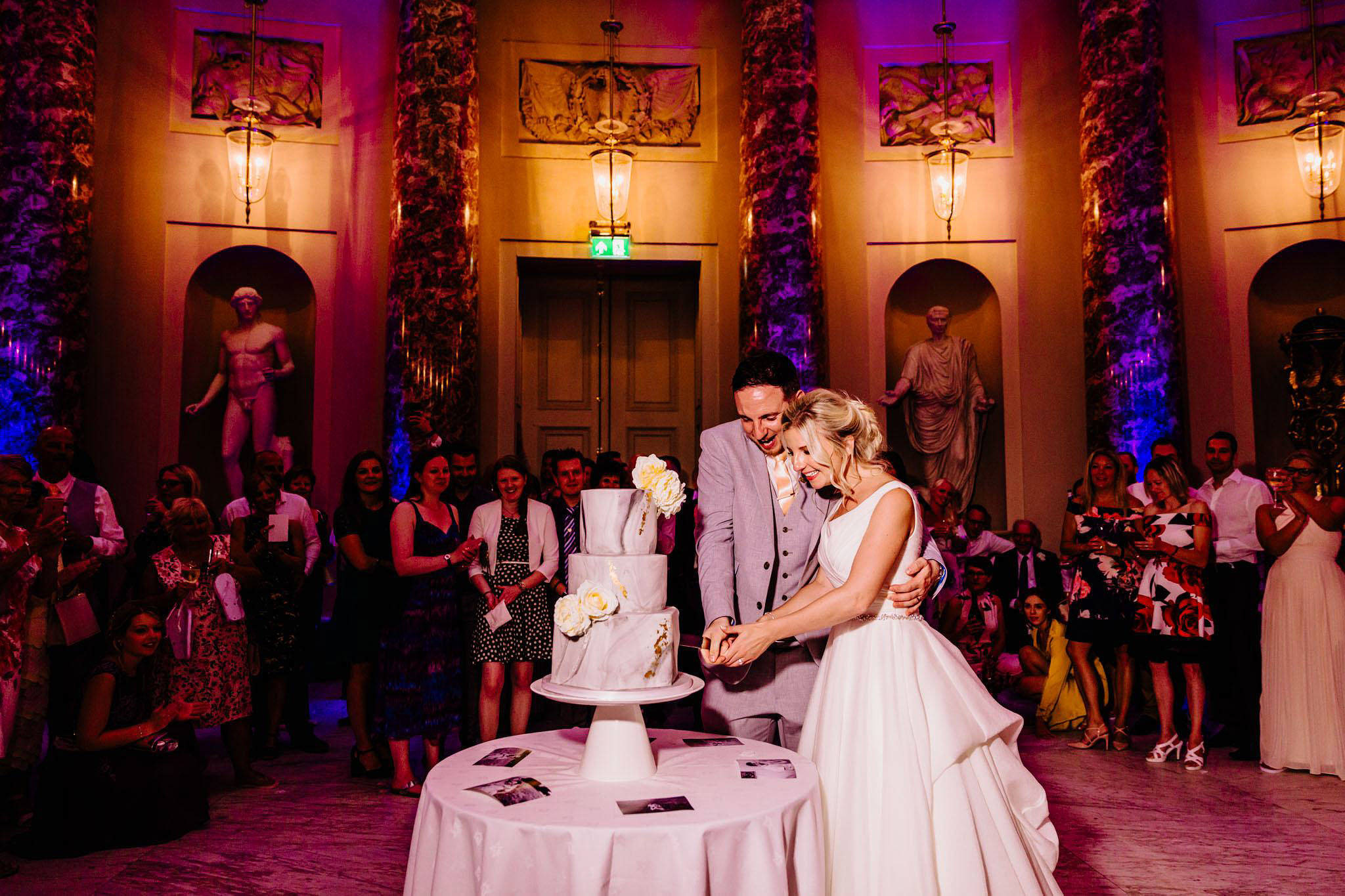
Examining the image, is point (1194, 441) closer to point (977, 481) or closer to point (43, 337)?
point (977, 481)

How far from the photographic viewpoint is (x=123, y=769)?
161 inches

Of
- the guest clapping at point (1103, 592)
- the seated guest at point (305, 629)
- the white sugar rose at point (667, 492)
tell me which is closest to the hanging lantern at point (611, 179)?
the seated guest at point (305, 629)

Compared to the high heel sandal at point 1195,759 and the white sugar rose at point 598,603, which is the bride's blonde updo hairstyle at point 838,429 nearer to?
the white sugar rose at point 598,603

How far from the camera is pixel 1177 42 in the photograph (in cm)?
945

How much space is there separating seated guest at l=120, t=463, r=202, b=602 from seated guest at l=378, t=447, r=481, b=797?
4.64 ft

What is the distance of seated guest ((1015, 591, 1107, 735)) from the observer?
640 centimetres

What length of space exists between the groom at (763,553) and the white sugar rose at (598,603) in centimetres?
72

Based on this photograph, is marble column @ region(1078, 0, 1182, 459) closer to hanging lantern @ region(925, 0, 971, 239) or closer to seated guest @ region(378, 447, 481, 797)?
hanging lantern @ region(925, 0, 971, 239)

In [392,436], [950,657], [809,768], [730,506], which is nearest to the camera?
[809,768]

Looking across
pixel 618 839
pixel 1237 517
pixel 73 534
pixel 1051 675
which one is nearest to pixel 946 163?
pixel 1237 517

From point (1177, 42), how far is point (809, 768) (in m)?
9.42

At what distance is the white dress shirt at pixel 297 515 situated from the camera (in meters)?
5.99

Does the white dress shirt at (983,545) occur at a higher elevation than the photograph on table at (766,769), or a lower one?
higher

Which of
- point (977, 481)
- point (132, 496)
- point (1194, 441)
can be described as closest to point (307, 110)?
point (132, 496)
